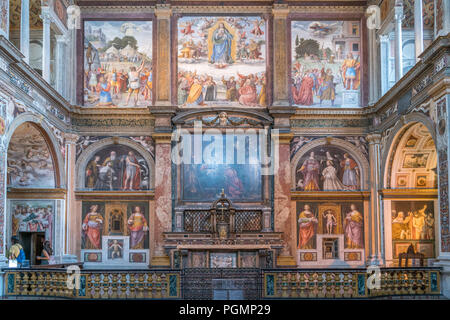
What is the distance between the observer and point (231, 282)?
15.8 metres

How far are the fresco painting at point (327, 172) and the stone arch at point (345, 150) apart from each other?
119mm

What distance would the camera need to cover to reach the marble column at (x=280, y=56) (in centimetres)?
2428

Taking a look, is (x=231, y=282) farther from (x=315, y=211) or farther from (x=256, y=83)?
(x=256, y=83)

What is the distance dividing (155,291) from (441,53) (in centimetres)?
980

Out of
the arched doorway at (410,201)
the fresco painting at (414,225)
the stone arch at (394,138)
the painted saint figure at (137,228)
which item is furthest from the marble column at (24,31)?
the fresco painting at (414,225)

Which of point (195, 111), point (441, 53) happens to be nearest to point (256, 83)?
point (195, 111)

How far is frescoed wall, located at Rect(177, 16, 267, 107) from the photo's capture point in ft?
80.8

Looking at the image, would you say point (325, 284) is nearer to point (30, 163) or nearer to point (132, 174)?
point (132, 174)

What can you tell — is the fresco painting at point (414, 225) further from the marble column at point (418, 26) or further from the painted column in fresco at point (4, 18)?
the painted column in fresco at point (4, 18)

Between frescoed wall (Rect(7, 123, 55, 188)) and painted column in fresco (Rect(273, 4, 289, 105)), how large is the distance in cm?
913

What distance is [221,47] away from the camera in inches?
984

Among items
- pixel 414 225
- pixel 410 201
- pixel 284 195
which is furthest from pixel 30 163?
pixel 414 225

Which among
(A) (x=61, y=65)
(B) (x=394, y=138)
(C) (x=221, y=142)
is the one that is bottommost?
(B) (x=394, y=138)

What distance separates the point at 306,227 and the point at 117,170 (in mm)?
7902
